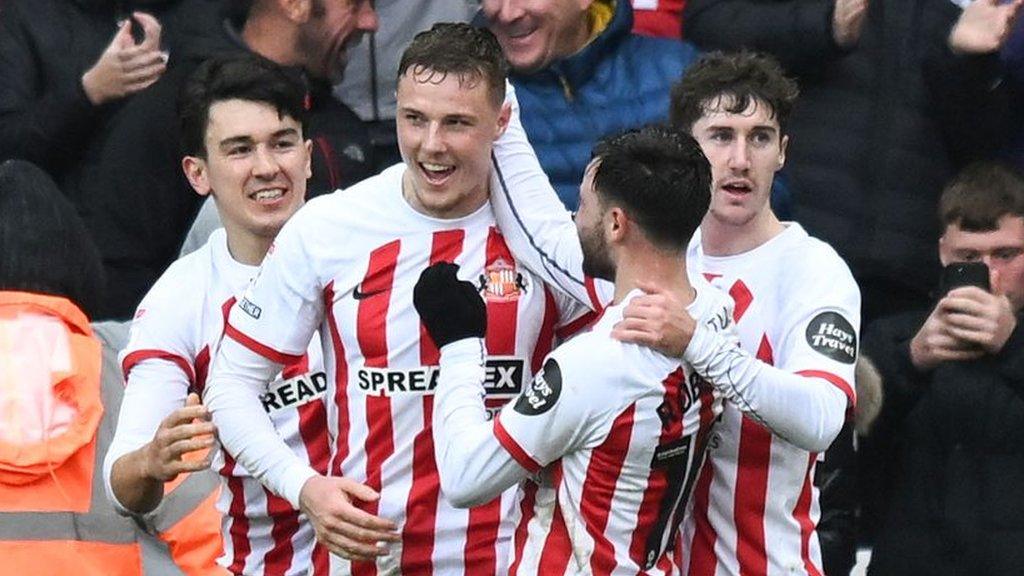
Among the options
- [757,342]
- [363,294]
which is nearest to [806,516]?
[757,342]

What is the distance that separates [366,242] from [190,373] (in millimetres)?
646

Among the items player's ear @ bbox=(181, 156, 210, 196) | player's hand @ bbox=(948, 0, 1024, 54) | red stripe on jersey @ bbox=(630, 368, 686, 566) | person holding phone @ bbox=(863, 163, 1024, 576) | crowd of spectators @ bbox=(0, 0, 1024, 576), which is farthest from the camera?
player's hand @ bbox=(948, 0, 1024, 54)

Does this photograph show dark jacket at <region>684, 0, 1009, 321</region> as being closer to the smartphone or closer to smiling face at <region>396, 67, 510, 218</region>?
the smartphone

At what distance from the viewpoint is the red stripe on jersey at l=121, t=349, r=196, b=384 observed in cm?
563

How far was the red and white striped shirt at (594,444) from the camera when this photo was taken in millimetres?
4926

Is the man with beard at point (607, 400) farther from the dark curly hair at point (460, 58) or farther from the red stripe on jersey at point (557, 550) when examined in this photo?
the dark curly hair at point (460, 58)

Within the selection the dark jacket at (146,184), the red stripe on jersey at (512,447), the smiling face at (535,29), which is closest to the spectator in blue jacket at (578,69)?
the smiling face at (535,29)

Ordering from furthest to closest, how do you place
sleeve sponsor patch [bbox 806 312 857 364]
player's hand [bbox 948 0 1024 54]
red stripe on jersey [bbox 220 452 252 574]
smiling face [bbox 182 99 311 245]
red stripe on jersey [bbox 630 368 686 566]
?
player's hand [bbox 948 0 1024 54] → smiling face [bbox 182 99 311 245] → red stripe on jersey [bbox 220 452 252 574] → sleeve sponsor patch [bbox 806 312 857 364] → red stripe on jersey [bbox 630 368 686 566]

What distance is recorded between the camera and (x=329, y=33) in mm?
7234

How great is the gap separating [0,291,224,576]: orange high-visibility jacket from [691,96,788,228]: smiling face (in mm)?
1548

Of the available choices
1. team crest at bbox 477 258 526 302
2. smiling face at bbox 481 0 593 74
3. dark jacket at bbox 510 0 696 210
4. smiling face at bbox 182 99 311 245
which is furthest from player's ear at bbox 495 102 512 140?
smiling face at bbox 481 0 593 74

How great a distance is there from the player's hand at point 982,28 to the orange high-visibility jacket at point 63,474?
257 cm

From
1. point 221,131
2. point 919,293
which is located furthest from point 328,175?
point 919,293

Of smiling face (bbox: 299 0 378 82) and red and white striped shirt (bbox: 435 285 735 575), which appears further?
smiling face (bbox: 299 0 378 82)
